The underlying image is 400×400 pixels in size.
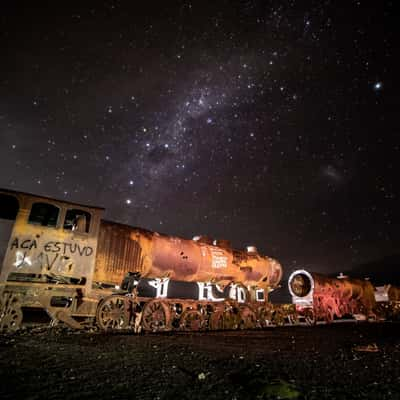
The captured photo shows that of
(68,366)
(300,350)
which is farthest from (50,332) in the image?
(300,350)

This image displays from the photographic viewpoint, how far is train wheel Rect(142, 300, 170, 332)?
34.0ft

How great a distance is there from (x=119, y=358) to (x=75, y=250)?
14.7 feet

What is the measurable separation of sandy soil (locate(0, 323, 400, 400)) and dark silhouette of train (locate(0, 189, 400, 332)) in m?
1.42

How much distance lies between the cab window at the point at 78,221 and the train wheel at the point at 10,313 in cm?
260

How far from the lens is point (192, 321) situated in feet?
39.3

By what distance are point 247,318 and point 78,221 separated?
9389 mm

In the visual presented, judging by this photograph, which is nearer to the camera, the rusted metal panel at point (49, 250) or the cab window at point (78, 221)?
the rusted metal panel at point (49, 250)

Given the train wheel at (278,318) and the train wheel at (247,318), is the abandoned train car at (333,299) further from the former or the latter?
the train wheel at (247,318)

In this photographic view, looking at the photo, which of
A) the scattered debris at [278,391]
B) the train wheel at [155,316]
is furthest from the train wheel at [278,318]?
the scattered debris at [278,391]

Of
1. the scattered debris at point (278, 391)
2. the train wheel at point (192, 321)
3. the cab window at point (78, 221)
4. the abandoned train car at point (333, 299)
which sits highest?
the cab window at point (78, 221)

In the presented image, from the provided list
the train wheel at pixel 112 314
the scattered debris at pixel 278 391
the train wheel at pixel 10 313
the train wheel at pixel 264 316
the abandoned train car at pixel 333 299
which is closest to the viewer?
the scattered debris at pixel 278 391

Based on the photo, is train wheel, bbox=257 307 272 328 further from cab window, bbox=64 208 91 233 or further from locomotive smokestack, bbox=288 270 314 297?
cab window, bbox=64 208 91 233

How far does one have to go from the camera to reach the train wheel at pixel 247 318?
14250 mm

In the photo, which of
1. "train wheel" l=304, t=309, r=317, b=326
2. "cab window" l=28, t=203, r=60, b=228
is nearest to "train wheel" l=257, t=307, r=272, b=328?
"train wheel" l=304, t=309, r=317, b=326
